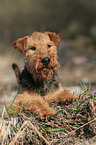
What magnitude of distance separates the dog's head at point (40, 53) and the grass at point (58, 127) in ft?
1.41

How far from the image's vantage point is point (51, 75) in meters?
1.92

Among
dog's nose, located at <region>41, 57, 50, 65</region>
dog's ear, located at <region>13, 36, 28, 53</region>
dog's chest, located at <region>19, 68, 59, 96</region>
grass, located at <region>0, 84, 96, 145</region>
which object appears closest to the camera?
grass, located at <region>0, 84, 96, 145</region>

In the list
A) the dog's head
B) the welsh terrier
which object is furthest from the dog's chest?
the dog's head

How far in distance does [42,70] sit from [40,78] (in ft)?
0.41

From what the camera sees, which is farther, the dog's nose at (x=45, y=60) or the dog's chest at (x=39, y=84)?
the dog's chest at (x=39, y=84)

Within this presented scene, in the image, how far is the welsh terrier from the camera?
A: 6.00ft

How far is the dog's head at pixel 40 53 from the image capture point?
183cm

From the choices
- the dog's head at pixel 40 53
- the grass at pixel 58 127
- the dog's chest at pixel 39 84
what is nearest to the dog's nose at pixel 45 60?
the dog's head at pixel 40 53

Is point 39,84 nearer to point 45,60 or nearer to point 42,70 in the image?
point 42,70

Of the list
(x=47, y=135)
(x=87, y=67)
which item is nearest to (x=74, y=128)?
(x=47, y=135)

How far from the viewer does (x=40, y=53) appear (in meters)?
1.90

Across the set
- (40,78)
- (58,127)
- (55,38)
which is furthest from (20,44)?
(58,127)

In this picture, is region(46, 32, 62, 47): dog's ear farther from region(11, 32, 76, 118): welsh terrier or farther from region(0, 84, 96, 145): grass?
region(0, 84, 96, 145): grass

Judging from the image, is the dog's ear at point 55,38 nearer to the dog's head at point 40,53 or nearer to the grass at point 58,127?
the dog's head at point 40,53
